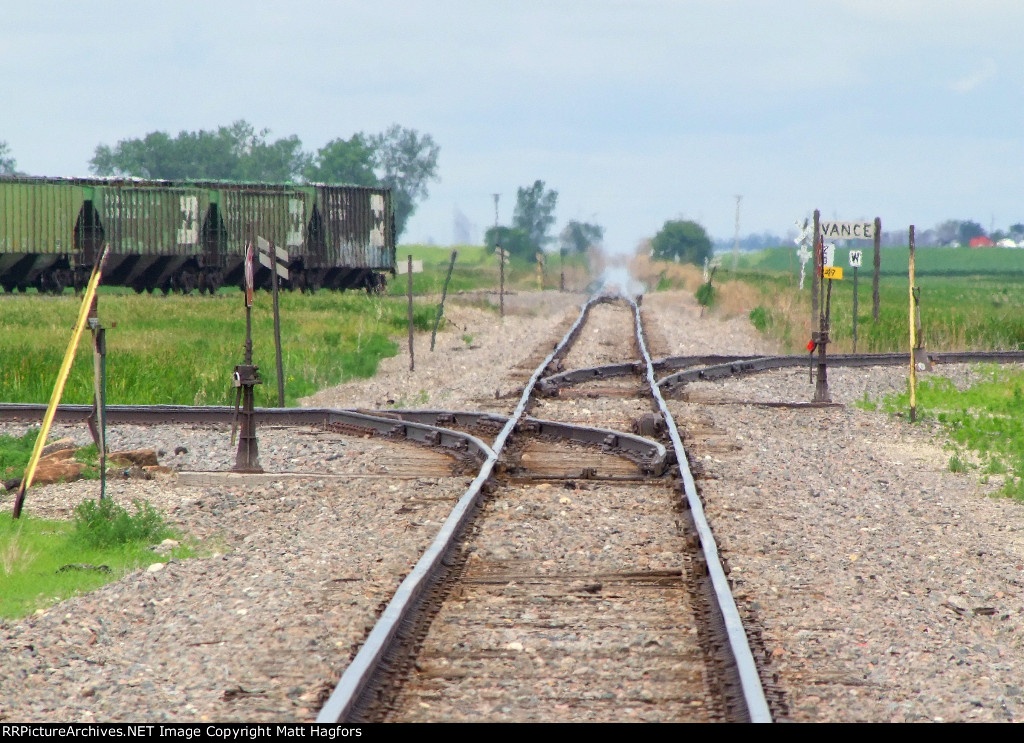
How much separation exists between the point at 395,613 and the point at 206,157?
127 meters

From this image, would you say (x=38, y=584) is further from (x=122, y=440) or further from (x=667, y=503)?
(x=122, y=440)

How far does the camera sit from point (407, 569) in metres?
6.50

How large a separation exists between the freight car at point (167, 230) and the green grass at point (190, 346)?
7382mm

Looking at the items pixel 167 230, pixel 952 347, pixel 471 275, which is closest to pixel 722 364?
pixel 952 347

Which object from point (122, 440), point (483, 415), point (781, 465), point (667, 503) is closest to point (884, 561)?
point (667, 503)

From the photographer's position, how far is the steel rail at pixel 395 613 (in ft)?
14.1

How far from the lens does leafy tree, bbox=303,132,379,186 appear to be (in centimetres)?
11944

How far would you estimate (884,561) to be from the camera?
6.89 m

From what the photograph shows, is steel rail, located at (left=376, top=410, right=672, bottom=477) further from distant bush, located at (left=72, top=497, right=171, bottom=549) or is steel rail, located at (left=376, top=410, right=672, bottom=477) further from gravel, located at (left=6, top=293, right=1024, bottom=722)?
distant bush, located at (left=72, top=497, right=171, bottom=549)

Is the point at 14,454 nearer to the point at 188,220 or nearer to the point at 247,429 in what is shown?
the point at 247,429

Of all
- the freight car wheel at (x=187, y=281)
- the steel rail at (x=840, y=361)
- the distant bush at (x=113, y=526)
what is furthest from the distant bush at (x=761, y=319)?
the distant bush at (x=113, y=526)

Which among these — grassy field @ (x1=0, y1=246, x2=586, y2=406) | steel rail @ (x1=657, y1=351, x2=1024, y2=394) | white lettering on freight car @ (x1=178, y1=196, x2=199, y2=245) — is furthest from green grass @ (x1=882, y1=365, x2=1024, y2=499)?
white lettering on freight car @ (x1=178, y1=196, x2=199, y2=245)
